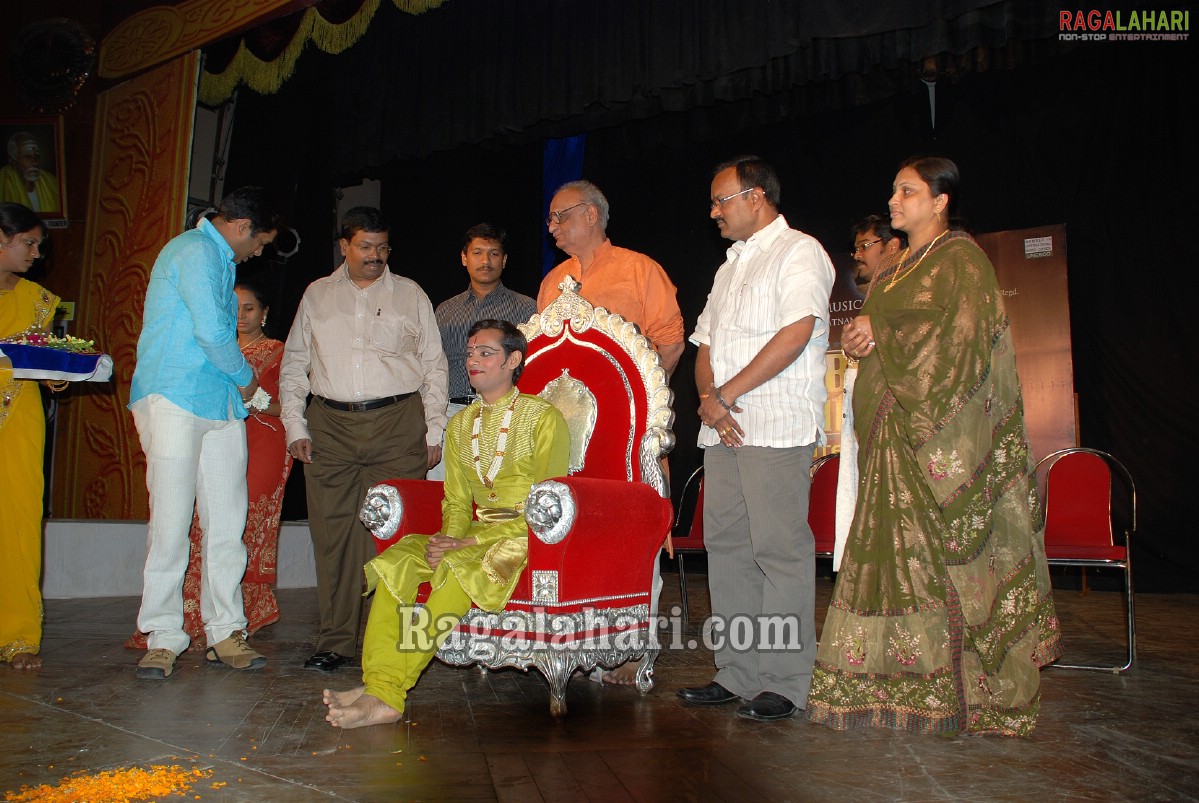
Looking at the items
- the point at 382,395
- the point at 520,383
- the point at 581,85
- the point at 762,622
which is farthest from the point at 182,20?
the point at 762,622

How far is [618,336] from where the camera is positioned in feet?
11.1

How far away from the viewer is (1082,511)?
3934mm

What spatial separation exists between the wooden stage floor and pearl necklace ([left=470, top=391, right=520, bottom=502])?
0.73m

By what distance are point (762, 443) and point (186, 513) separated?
2.16 m

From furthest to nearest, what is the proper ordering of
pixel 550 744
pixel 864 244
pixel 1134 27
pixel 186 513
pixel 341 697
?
pixel 1134 27 → pixel 864 244 → pixel 186 513 → pixel 341 697 → pixel 550 744

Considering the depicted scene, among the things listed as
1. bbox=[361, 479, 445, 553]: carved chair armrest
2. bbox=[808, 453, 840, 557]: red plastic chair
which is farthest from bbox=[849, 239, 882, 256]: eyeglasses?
bbox=[361, 479, 445, 553]: carved chair armrest

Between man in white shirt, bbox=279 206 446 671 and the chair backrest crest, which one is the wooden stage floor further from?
the chair backrest crest

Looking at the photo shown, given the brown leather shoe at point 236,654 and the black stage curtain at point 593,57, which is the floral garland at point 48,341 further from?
the black stage curtain at point 593,57

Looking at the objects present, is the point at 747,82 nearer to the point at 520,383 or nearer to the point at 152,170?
the point at 520,383

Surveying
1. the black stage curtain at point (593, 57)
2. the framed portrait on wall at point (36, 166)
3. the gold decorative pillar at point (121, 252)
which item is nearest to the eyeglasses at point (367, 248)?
the black stage curtain at point (593, 57)

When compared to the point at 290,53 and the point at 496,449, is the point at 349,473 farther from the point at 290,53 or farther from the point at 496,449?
the point at 290,53

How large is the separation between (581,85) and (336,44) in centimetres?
181

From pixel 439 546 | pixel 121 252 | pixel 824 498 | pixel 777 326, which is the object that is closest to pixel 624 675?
pixel 439 546

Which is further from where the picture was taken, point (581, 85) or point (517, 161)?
point (517, 161)
